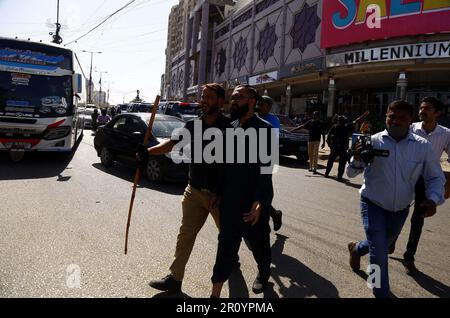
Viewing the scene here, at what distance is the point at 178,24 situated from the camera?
124m

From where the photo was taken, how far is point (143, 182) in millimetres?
8602

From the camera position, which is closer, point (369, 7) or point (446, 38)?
point (446, 38)

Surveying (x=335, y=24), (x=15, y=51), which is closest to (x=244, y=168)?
(x=15, y=51)

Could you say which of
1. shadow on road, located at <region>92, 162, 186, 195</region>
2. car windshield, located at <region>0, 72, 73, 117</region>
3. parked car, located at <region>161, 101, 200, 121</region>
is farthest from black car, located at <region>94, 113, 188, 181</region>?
parked car, located at <region>161, 101, 200, 121</region>

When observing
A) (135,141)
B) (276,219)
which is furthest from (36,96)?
(276,219)

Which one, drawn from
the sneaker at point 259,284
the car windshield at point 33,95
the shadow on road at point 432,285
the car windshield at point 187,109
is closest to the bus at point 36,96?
the car windshield at point 33,95

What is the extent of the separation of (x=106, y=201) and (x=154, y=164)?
2.07 meters

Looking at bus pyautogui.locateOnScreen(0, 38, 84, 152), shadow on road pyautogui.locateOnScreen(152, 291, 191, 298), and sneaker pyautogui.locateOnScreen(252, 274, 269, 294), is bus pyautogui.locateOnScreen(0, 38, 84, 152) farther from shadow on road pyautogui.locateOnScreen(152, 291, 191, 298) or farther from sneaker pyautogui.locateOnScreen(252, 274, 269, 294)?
sneaker pyautogui.locateOnScreen(252, 274, 269, 294)

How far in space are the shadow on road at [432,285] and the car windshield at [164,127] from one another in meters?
6.44

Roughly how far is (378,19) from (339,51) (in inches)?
149

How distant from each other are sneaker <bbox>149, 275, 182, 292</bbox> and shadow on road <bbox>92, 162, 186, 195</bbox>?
14.0ft

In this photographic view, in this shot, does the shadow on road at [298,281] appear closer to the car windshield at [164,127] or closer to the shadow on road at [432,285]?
the shadow on road at [432,285]

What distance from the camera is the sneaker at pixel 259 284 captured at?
3538mm
